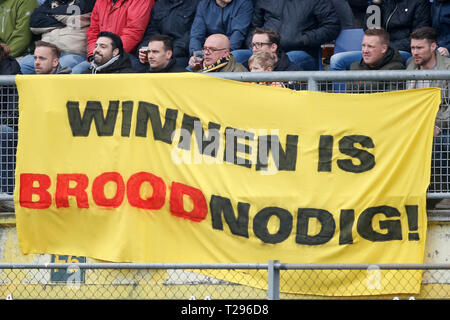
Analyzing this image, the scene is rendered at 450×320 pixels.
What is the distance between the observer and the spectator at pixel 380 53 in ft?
31.4

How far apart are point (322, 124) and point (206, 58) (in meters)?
1.90

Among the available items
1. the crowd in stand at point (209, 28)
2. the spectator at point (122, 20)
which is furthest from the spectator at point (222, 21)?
the spectator at point (122, 20)

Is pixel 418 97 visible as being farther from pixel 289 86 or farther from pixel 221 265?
pixel 221 265

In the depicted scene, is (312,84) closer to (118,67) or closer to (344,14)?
(118,67)

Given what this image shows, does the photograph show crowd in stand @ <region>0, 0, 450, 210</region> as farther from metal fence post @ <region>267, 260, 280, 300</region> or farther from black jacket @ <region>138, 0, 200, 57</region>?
metal fence post @ <region>267, 260, 280, 300</region>

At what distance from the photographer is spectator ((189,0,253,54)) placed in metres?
11.2

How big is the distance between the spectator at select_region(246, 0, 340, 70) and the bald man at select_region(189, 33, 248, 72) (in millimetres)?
617

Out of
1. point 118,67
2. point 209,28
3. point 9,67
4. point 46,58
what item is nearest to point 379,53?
point 209,28

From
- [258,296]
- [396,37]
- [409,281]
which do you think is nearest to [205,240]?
[258,296]

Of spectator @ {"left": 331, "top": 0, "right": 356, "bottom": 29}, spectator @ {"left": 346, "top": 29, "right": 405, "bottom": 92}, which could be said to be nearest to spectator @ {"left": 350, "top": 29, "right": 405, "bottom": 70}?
spectator @ {"left": 346, "top": 29, "right": 405, "bottom": 92}

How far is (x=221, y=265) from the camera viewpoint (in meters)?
7.43

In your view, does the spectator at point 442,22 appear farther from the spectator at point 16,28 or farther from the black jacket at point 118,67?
the spectator at point 16,28

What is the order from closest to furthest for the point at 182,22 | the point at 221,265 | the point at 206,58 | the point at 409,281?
the point at 221,265, the point at 409,281, the point at 206,58, the point at 182,22

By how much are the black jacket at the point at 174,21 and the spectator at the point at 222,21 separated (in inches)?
8.3
